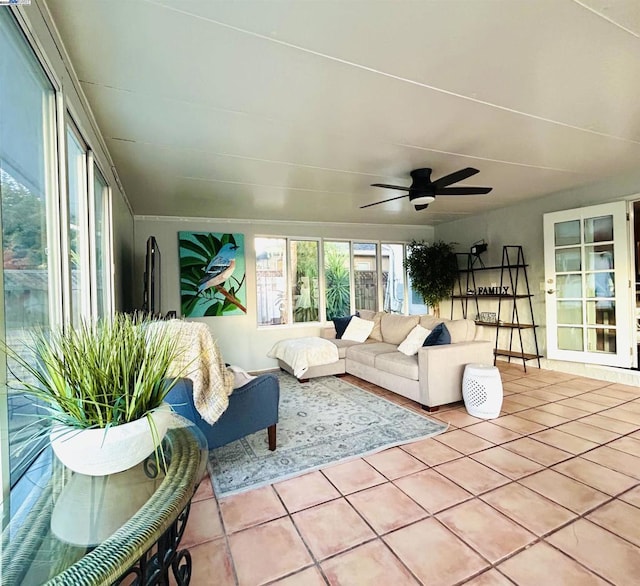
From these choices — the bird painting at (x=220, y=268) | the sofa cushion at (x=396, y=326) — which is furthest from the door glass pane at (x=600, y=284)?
the bird painting at (x=220, y=268)

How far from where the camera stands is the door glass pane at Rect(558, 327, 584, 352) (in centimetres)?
458

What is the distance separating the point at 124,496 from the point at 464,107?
271cm

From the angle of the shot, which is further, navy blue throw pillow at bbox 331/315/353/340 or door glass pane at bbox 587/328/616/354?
navy blue throw pillow at bbox 331/315/353/340

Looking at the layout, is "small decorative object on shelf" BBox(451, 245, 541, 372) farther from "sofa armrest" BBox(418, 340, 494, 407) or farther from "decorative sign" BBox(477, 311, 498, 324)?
"sofa armrest" BBox(418, 340, 494, 407)

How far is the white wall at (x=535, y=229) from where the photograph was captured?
4250 millimetres

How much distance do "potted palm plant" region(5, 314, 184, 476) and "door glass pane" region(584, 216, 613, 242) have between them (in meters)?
5.26

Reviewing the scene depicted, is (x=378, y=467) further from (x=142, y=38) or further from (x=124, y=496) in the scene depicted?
(x=142, y=38)

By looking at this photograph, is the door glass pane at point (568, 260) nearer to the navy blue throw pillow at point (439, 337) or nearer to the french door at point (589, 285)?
the french door at point (589, 285)

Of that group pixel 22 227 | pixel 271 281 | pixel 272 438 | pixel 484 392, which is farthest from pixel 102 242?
pixel 484 392

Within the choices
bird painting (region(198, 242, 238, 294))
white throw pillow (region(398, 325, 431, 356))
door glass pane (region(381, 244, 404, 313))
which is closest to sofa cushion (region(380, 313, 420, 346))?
white throw pillow (region(398, 325, 431, 356))

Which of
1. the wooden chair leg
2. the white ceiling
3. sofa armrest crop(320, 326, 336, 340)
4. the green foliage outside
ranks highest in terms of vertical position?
the white ceiling

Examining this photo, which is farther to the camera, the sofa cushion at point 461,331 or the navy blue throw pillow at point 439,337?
the sofa cushion at point 461,331

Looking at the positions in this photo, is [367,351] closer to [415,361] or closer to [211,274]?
[415,361]

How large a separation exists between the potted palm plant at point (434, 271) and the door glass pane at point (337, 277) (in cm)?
121
